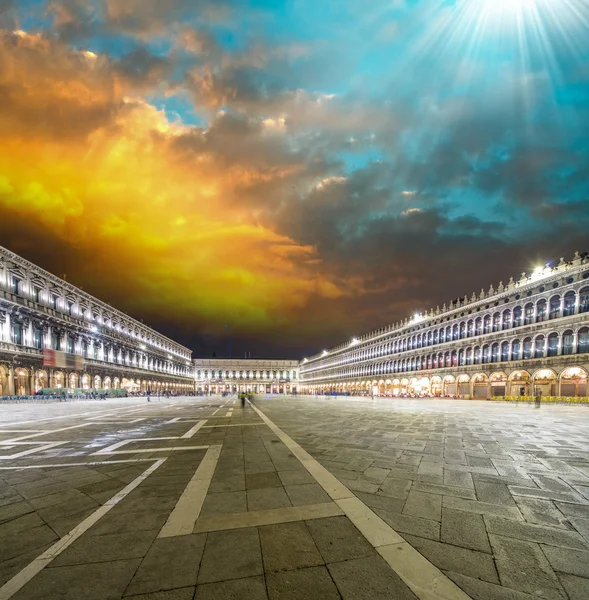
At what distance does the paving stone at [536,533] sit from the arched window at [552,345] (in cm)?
4389

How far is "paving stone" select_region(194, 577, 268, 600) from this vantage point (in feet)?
7.82

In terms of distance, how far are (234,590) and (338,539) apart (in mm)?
1234

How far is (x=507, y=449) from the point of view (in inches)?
304

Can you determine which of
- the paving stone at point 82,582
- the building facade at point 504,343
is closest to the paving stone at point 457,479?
the paving stone at point 82,582

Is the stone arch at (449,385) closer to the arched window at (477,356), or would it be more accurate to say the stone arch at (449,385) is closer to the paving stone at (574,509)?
the arched window at (477,356)

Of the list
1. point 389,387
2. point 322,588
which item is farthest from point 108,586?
point 389,387

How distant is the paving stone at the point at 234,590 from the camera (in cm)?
238

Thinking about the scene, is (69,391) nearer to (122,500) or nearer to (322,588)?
(122,500)

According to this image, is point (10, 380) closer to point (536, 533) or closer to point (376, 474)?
point (376, 474)

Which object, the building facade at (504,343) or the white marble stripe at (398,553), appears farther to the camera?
the building facade at (504,343)

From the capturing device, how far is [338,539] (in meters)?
3.24

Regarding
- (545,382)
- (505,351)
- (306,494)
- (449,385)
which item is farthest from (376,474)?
(449,385)

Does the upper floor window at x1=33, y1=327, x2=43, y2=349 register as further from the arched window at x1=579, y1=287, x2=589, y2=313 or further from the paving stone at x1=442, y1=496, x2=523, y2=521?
the arched window at x1=579, y1=287, x2=589, y2=313

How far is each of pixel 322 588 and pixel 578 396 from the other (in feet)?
144
